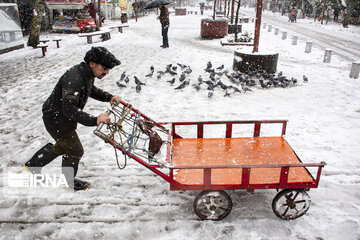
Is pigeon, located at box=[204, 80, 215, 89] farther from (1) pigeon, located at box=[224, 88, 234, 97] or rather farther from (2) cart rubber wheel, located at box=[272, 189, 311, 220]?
(2) cart rubber wheel, located at box=[272, 189, 311, 220]

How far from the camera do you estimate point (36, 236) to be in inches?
122

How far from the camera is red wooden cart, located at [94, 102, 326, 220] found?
3.10 metres

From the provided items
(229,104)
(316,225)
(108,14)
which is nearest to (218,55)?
(229,104)

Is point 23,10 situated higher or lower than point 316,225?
higher

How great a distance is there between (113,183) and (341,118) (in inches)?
213

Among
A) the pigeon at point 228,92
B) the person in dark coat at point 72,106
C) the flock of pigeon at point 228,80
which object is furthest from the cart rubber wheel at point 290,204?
the pigeon at point 228,92

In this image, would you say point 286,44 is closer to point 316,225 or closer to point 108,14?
point 316,225

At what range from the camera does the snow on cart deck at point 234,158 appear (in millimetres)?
3311

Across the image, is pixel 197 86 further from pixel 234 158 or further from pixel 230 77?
pixel 234 158
